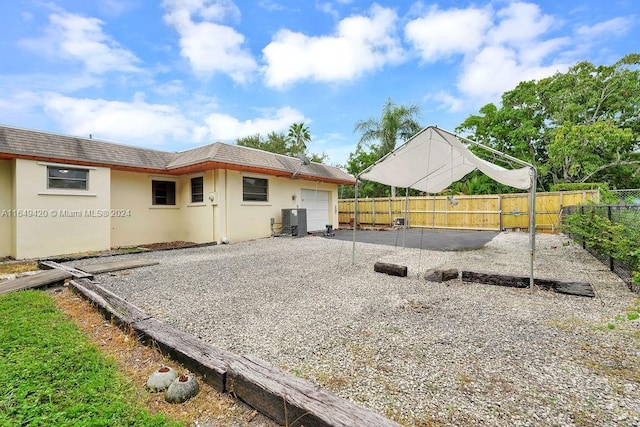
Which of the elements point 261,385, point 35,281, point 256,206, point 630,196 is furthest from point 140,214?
point 630,196

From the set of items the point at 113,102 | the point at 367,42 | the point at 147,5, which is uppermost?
the point at 367,42

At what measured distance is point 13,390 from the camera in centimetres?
203

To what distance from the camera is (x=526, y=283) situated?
4707 mm

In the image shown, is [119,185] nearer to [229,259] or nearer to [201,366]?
[229,259]

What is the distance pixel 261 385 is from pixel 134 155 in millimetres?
11075

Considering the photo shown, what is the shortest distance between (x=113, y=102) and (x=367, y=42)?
35.6 feet

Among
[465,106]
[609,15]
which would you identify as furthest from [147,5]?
[465,106]

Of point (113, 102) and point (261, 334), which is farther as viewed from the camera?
point (113, 102)

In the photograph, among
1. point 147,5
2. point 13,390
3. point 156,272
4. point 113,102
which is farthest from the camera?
point 113,102

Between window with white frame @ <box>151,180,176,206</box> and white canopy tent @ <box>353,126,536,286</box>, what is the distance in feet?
27.1

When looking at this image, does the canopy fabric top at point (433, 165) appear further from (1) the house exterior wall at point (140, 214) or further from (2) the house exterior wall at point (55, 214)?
(1) the house exterior wall at point (140, 214)

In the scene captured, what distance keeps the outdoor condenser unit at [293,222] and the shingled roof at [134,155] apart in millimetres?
1621

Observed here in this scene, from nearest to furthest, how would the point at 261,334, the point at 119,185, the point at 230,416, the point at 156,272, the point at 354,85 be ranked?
the point at 230,416, the point at 261,334, the point at 156,272, the point at 119,185, the point at 354,85

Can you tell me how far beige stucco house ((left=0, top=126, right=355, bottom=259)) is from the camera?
802cm
